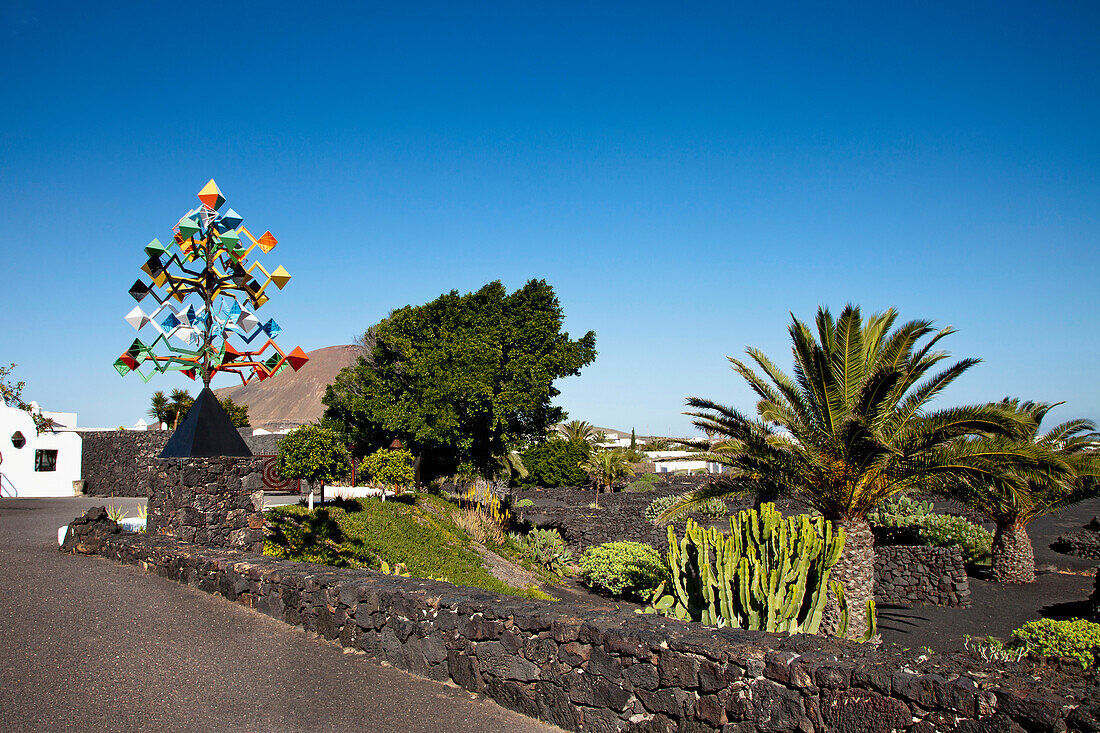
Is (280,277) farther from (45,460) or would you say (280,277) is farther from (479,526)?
(45,460)

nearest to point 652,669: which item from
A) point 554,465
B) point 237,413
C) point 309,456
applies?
point 309,456

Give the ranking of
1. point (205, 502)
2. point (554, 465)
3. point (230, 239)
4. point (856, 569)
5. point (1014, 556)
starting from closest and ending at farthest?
point (205, 502) → point (230, 239) → point (856, 569) → point (1014, 556) → point (554, 465)

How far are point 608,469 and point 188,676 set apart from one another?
38026mm

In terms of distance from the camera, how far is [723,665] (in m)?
4.43

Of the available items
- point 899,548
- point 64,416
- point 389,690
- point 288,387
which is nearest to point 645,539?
point 899,548

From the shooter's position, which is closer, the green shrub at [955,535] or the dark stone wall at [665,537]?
the dark stone wall at [665,537]

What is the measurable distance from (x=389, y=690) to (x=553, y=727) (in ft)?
4.64

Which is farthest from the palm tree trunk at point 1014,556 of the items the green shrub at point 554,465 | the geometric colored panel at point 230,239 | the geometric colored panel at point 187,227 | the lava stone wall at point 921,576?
the green shrub at point 554,465

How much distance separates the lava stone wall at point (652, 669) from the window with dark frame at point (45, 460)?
22.6 metres

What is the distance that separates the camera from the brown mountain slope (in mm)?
138500

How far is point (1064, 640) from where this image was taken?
30.8 feet

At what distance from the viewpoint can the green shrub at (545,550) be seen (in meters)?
20.5

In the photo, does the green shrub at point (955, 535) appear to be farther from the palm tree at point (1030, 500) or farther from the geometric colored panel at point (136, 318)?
the geometric colored panel at point (136, 318)

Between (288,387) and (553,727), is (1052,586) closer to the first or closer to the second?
(553,727)
